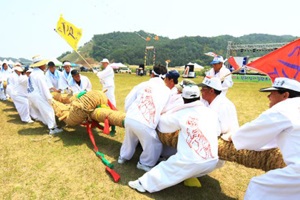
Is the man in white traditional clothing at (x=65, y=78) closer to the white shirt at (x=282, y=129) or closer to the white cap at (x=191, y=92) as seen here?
the white cap at (x=191, y=92)

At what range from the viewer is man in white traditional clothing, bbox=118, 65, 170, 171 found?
3.61 metres

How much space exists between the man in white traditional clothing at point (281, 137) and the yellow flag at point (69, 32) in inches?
212

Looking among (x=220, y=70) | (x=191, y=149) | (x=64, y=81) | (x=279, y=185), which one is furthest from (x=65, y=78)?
(x=279, y=185)

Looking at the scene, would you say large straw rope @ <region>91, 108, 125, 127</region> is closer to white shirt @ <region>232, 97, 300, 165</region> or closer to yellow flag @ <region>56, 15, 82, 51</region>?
white shirt @ <region>232, 97, 300, 165</region>

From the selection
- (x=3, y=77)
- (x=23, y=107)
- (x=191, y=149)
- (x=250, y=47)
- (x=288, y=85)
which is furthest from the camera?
(x=250, y=47)

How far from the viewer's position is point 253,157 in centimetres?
286

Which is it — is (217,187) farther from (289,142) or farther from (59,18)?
(59,18)

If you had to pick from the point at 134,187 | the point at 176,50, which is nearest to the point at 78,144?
the point at 134,187

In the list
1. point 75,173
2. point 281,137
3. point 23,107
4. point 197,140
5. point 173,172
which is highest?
point 281,137

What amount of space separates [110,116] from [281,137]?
2971mm

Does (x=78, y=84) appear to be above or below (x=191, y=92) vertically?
below

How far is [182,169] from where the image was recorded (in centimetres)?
288

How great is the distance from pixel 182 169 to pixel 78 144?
2836 millimetres

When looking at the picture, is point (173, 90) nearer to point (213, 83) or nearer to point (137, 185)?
point (213, 83)
